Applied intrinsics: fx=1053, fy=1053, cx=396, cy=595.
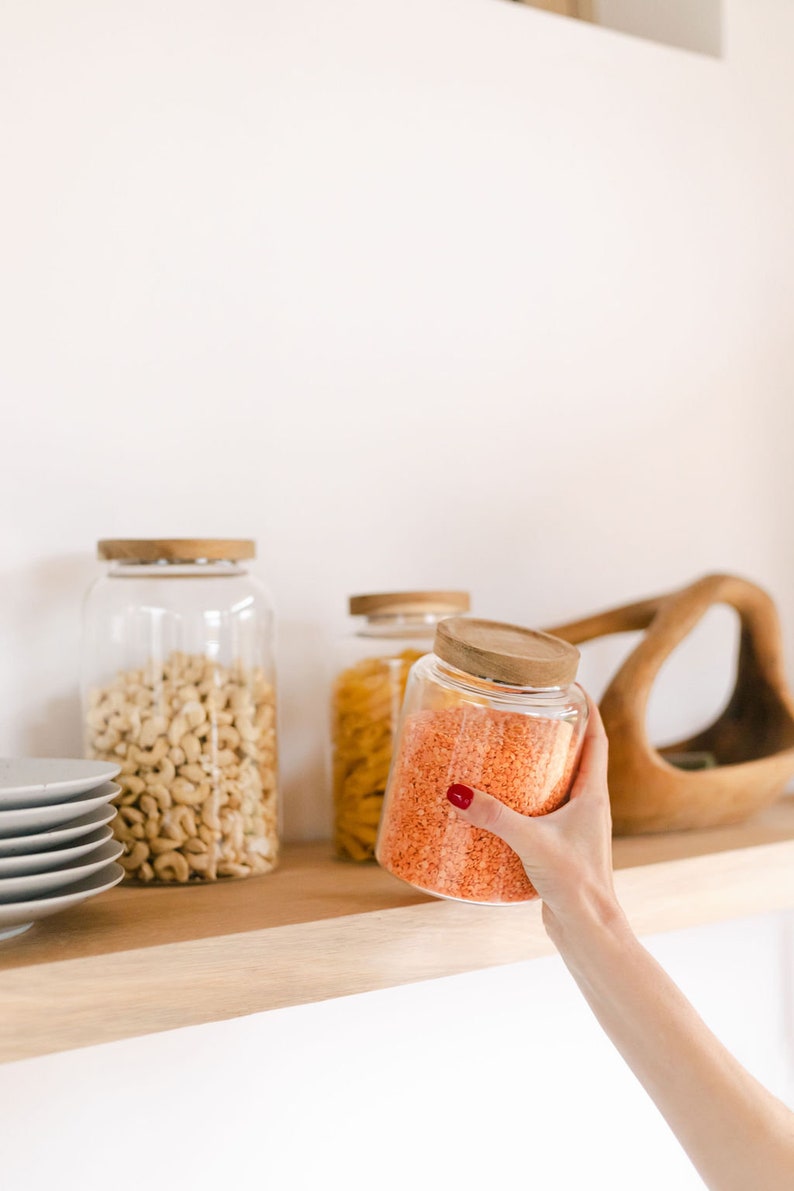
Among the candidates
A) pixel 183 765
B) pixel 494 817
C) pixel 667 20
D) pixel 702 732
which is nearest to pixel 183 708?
pixel 183 765

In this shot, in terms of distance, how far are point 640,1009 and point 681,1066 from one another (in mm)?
41

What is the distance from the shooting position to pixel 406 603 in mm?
921

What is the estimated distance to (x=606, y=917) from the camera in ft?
2.34

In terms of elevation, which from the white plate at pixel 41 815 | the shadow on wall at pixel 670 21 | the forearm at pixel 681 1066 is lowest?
the forearm at pixel 681 1066

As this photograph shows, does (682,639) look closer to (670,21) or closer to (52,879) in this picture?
(52,879)

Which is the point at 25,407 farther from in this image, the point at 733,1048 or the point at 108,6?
the point at 733,1048

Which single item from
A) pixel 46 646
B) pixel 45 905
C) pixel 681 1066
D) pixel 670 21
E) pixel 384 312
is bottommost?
pixel 681 1066

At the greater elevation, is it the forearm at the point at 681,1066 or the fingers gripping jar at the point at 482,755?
the fingers gripping jar at the point at 482,755

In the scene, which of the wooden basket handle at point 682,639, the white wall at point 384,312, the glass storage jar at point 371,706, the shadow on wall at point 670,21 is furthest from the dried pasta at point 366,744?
the shadow on wall at point 670,21

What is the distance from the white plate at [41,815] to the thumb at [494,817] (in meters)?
0.24

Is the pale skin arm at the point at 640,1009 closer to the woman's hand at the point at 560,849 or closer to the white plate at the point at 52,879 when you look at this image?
the woman's hand at the point at 560,849

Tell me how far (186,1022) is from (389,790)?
0.72 feet

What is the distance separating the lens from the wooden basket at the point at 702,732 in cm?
101

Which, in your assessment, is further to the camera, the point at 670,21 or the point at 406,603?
the point at 670,21
